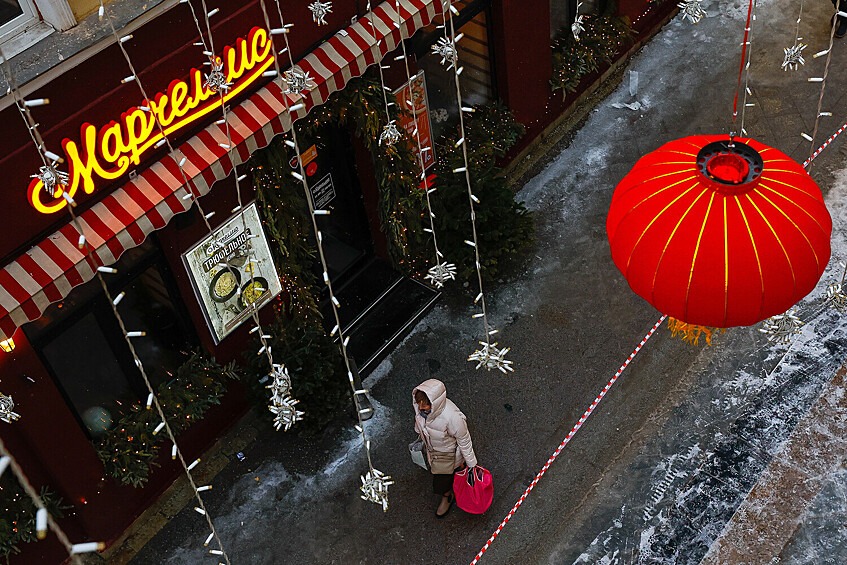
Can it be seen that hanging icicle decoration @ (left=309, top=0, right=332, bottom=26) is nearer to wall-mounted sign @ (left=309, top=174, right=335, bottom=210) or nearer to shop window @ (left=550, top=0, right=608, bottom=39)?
wall-mounted sign @ (left=309, top=174, right=335, bottom=210)

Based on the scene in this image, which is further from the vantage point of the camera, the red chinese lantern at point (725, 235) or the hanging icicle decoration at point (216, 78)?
the hanging icicle decoration at point (216, 78)

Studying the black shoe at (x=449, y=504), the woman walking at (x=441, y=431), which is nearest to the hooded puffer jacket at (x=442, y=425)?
the woman walking at (x=441, y=431)

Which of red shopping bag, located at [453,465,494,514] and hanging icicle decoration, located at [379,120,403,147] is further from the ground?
hanging icicle decoration, located at [379,120,403,147]

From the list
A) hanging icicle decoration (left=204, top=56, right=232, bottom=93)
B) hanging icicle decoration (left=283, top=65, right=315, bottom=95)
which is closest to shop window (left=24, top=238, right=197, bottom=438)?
hanging icicle decoration (left=204, top=56, right=232, bottom=93)

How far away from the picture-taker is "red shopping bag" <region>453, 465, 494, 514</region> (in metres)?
8.64

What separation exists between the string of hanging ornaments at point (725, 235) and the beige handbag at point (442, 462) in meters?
3.05

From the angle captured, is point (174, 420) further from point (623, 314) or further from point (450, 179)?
point (623, 314)

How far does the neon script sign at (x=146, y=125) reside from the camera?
7070mm

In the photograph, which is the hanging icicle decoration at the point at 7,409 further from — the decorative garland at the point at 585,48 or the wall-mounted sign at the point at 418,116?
the decorative garland at the point at 585,48

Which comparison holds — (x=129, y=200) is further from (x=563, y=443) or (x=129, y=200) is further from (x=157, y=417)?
(x=563, y=443)

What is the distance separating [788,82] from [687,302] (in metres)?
8.54

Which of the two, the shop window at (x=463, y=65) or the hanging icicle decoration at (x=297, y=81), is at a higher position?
the hanging icicle decoration at (x=297, y=81)

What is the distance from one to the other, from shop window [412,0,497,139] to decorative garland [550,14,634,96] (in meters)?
1.16

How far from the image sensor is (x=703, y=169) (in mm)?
5848
